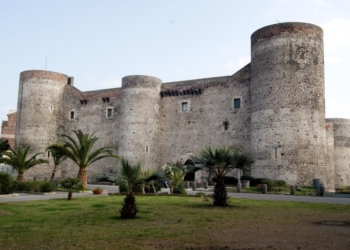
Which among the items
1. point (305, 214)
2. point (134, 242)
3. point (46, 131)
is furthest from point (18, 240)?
point (46, 131)

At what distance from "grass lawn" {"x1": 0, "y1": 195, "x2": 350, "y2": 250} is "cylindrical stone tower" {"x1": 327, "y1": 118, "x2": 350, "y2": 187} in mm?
28041

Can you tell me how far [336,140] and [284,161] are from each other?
14.4 meters

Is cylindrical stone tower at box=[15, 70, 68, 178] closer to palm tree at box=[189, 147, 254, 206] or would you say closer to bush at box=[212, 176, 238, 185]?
bush at box=[212, 176, 238, 185]

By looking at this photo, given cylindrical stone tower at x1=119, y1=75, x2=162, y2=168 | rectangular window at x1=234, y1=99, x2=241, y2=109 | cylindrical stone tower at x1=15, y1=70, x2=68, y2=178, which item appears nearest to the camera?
rectangular window at x1=234, y1=99, x2=241, y2=109

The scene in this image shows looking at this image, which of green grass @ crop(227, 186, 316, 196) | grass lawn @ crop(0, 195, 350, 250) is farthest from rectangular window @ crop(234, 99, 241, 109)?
grass lawn @ crop(0, 195, 350, 250)

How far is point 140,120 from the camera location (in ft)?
130

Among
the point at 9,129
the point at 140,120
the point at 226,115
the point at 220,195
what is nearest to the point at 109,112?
the point at 140,120

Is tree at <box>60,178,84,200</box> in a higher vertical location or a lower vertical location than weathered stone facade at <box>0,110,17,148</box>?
lower

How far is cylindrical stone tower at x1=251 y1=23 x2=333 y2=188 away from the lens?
30.4 m

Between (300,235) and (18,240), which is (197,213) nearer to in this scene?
(300,235)

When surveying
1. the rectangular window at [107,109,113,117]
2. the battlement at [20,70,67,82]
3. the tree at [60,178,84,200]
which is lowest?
the tree at [60,178,84,200]

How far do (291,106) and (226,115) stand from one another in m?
7.57

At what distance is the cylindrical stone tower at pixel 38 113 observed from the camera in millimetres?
43531

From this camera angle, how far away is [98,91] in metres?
45.3
